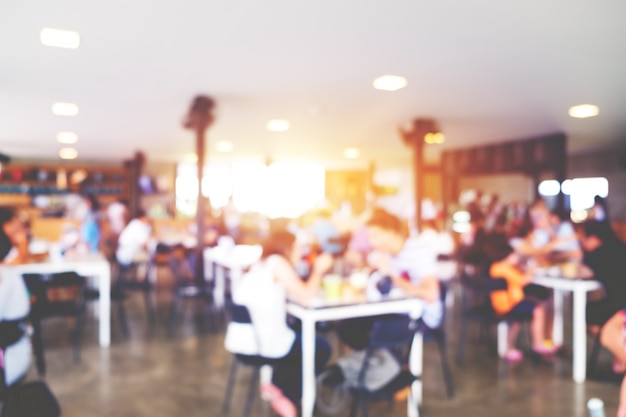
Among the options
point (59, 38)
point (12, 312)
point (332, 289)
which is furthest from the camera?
point (59, 38)

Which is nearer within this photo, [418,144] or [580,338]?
[580,338]

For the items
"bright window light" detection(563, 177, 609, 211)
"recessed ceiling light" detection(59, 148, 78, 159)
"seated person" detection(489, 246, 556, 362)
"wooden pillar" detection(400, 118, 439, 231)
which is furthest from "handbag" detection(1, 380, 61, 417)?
"bright window light" detection(563, 177, 609, 211)

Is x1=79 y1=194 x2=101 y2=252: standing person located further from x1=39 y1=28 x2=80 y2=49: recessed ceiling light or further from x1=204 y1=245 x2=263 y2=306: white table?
x1=39 y1=28 x2=80 y2=49: recessed ceiling light

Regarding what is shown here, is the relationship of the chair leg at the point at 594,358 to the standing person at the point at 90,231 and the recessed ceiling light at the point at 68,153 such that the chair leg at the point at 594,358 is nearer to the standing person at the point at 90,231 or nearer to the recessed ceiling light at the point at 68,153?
the standing person at the point at 90,231

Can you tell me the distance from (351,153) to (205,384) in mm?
6577

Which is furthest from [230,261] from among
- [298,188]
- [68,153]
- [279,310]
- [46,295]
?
[298,188]

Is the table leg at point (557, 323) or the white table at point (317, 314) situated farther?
the table leg at point (557, 323)

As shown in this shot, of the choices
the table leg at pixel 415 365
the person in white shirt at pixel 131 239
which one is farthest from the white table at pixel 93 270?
the table leg at pixel 415 365

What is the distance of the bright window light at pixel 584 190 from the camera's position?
9.47 m

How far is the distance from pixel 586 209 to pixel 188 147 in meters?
7.16

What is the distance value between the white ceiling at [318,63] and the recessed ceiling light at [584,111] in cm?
12

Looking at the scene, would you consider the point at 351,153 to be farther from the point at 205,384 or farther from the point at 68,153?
the point at 205,384

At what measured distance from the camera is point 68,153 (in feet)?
30.8

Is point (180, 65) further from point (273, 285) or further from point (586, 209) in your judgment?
point (586, 209)
